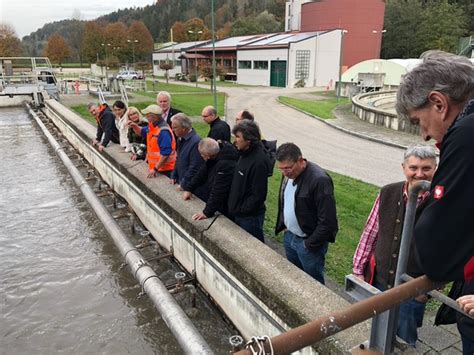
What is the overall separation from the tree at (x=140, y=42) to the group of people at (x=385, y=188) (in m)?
82.1

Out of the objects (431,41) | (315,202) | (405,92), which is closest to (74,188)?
(315,202)

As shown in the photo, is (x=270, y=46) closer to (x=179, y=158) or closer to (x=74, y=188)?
(x=74, y=188)

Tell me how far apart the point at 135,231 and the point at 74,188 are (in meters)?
3.82

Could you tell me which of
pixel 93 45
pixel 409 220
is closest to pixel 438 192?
pixel 409 220

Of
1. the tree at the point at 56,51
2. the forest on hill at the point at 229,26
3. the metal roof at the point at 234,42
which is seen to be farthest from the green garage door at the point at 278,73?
the tree at the point at 56,51

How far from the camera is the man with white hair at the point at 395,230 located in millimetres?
2904

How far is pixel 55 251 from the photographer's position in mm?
6781

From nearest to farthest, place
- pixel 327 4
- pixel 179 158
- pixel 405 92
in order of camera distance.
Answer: pixel 405 92 → pixel 179 158 → pixel 327 4

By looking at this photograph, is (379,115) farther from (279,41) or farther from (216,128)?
(279,41)

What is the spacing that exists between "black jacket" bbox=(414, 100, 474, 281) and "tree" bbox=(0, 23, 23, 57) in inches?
2944

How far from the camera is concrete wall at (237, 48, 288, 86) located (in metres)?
45.0

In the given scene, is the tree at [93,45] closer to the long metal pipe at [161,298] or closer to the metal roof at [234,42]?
the metal roof at [234,42]

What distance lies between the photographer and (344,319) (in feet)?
4.71

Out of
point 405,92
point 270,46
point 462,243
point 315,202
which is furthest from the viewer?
point 270,46
